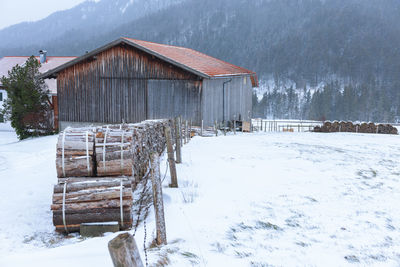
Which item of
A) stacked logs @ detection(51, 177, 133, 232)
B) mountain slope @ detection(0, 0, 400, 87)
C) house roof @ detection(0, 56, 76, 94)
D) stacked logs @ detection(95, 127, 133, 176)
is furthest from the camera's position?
mountain slope @ detection(0, 0, 400, 87)

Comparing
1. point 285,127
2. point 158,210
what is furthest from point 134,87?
point 285,127

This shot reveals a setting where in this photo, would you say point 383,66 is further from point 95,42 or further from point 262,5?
point 95,42

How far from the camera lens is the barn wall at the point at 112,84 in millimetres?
21750

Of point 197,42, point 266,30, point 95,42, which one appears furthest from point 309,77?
point 95,42

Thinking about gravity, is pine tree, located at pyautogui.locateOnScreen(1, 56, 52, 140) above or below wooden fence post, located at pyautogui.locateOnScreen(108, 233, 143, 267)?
above

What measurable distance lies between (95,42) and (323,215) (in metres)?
180

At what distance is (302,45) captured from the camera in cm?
14175

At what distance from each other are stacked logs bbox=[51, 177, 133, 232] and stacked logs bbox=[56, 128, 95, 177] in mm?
405

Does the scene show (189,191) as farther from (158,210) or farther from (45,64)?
(45,64)

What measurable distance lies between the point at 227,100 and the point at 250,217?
775 inches

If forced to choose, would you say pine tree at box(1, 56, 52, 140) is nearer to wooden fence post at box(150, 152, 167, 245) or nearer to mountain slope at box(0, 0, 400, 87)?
wooden fence post at box(150, 152, 167, 245)

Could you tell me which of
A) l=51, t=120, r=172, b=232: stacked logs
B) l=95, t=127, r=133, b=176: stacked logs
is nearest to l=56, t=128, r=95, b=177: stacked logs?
l=51, t=120, r=172, b=232: stacked logs

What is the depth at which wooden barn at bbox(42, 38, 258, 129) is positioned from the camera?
21.2 metres

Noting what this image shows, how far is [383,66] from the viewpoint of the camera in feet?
395
